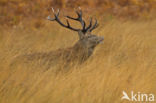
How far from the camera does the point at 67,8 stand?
380 inches

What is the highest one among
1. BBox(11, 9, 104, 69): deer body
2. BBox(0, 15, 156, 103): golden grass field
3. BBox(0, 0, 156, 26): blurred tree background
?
BBox(0, 0, 156, 26): blurred tree background

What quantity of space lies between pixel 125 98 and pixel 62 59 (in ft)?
5.88

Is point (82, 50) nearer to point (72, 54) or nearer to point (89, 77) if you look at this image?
point (72, 54)

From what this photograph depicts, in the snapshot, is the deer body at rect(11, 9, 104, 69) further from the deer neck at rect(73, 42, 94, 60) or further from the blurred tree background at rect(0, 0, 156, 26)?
the blurred tree background at rect(0, 0, 156, 26)

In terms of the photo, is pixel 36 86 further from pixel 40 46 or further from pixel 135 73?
pixel 40 46

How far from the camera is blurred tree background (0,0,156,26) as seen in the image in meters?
9.04

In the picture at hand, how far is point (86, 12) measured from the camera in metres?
8.97

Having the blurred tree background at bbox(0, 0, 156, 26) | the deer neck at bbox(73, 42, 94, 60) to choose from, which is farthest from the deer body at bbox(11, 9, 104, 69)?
the blurred tree background at bbox(0, 0, 156, 26)

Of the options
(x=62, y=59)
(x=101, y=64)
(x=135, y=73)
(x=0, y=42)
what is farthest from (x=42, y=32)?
(x=135, y=73)

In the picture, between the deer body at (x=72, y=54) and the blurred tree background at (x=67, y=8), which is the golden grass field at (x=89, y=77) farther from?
the blurred tree background at (x=67, y=8)

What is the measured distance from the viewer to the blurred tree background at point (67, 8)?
29.7 feet

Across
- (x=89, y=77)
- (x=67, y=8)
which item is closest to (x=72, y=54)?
(x=89, y=77)

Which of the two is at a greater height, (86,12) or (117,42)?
(86,12)

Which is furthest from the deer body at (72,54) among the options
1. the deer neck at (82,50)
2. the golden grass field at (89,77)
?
the golden grass field at (89,77)
